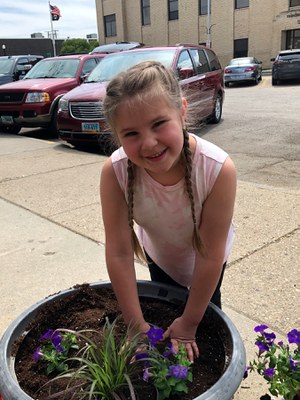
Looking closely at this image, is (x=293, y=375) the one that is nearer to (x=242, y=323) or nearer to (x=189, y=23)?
(x=242, y=323)

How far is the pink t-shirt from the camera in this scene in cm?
153

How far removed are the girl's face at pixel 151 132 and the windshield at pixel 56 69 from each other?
8.18m

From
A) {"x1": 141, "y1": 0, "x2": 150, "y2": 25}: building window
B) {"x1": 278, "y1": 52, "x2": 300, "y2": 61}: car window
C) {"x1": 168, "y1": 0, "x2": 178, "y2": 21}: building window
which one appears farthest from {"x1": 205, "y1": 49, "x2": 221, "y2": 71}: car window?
{"x1": 141, "y1": 0, "x2": 150, "y2": 25}: building window

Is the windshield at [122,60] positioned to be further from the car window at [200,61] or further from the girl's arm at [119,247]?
the girl's arm at [119,247]

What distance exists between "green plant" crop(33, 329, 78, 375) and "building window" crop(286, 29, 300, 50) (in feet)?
117

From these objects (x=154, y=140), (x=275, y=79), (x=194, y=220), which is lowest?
(x=275, y=79)

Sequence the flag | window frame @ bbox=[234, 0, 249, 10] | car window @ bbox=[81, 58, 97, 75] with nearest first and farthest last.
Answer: car window @ bbox=[81, 58, 97, 75] → window frame @ bbox=[234, 0, 249, 10] → the flag

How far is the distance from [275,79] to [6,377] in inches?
881

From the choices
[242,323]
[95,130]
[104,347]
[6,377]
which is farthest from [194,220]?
[95,130]

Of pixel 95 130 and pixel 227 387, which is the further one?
pixel 95 130

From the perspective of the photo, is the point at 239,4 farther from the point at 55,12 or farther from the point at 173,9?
the point at 55,12

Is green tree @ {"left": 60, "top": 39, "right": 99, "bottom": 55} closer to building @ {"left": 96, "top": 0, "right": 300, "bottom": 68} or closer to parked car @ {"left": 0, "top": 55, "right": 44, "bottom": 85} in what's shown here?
building @ {"left": 96, "top": 0, "right": 300, "bottom": 68}

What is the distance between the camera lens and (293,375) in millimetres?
1338

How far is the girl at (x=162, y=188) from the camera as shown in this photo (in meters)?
1.39
